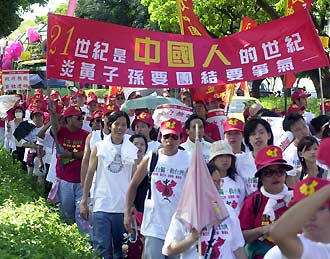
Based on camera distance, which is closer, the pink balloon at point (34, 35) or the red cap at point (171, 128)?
the red cap at point (171, 128)

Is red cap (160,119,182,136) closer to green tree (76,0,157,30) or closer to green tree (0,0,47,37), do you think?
green tree (0,0,47,37)

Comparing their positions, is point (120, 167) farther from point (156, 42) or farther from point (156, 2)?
point (156, 2)

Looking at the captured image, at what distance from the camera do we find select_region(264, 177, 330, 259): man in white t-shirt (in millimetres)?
3236

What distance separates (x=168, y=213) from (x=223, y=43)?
12.2 feet

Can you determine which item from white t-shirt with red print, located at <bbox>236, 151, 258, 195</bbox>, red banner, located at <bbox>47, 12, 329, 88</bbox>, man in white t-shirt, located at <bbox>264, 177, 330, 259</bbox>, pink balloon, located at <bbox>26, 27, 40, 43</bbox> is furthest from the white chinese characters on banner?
pink balloon, located at <bbox>26, 27, 40, 43</bbox>

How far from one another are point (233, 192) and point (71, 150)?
3851mm

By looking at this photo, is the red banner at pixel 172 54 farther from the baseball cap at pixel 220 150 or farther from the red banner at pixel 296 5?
the baseball cap at pixel 220 150

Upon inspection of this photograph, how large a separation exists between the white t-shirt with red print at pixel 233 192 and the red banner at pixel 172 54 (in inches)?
134

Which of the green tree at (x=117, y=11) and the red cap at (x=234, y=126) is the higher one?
the green tree at (x=117, y=11)

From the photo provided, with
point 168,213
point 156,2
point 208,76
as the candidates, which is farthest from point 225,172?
point 156,2

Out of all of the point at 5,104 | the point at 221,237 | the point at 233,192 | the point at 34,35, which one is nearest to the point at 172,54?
the point at 233,192

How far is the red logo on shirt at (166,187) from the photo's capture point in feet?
22.2

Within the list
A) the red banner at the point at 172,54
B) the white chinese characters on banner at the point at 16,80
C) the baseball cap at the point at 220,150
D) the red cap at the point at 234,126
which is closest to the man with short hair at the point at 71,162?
the red banner at the point at 172,54

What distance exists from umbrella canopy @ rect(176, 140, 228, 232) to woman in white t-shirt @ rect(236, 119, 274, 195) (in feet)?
3.50
